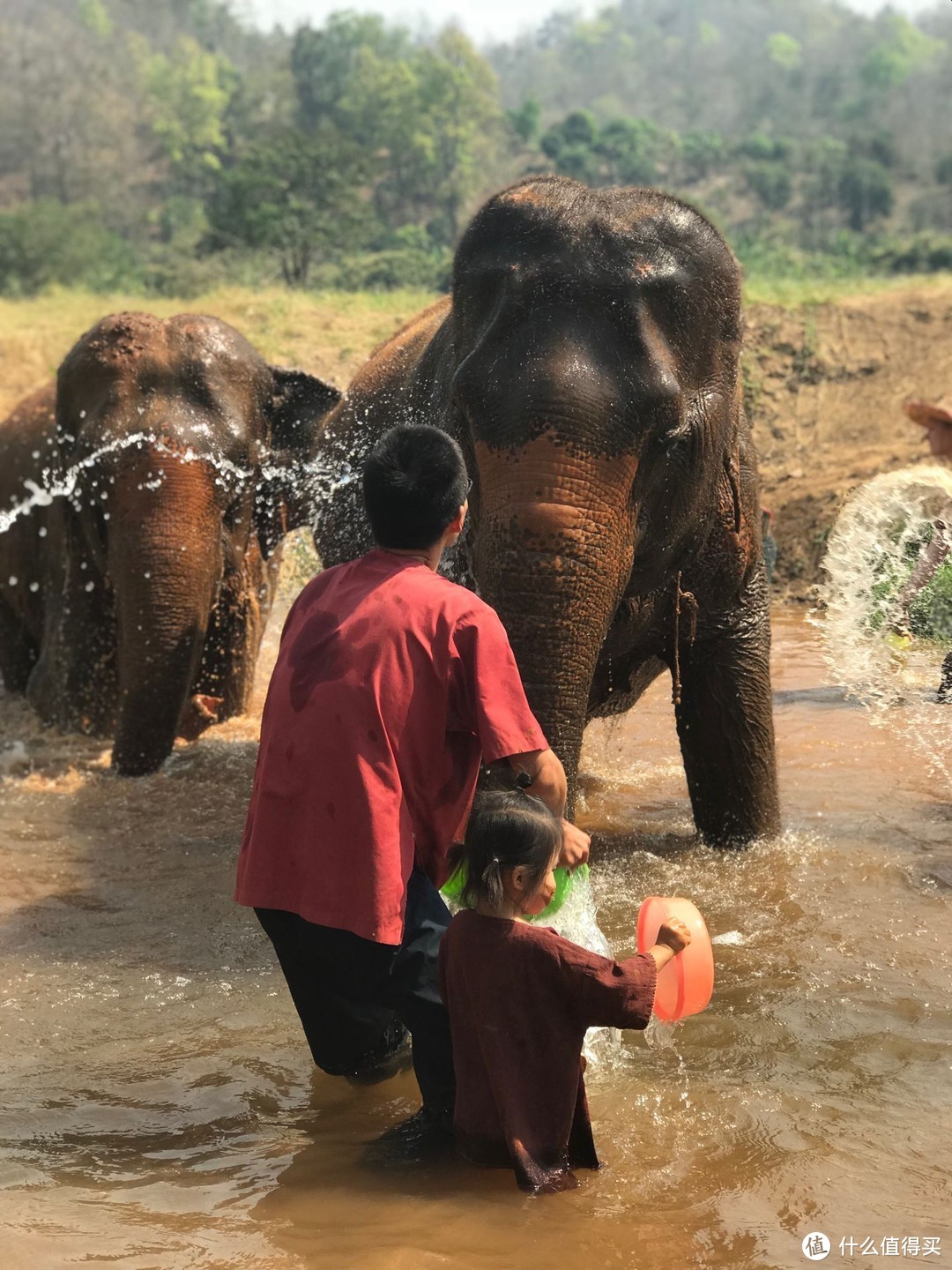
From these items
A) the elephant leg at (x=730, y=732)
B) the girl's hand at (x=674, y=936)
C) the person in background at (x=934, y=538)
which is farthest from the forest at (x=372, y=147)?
the girl's hand at (x=674, y=936)

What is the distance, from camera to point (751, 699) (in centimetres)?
608

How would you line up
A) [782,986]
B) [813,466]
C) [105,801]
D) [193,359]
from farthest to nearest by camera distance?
[813,466] → [193,359] → [105,801] → [782,986]

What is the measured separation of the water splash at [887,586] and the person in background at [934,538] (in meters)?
0.04

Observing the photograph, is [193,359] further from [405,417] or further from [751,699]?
[751,699]

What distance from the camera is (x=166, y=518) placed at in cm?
743

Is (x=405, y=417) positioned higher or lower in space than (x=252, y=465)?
higher

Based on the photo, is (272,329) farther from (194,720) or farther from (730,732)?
(730,732)

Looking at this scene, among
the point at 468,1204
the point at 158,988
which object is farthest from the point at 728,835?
the point at 468,1204

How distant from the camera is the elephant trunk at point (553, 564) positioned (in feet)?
14.2

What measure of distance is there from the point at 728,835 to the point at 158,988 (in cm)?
238

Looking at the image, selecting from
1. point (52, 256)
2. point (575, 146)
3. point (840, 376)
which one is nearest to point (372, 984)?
point (840, 376)

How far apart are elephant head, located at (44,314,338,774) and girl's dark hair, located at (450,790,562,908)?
424 centimetres

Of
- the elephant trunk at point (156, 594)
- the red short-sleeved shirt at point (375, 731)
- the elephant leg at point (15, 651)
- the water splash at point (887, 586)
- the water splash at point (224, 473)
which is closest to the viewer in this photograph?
the red short-sleeved shirt at point (375, 731)

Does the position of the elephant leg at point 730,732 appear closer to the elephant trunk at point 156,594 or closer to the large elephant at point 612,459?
the large elephant at point 612,459
